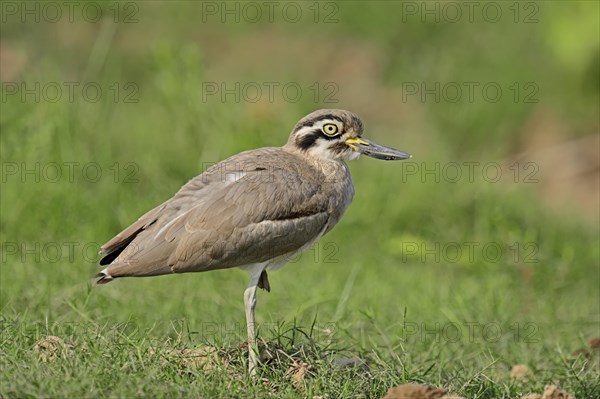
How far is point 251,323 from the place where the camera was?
559 centimetres

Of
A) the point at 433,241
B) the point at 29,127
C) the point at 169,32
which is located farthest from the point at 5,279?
the point at 169,32

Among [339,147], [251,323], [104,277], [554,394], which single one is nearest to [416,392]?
[554,394]

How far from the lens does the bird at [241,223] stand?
552 centimetres

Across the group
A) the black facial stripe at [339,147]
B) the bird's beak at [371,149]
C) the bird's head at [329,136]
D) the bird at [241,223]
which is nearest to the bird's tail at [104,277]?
the bird at [241,223]

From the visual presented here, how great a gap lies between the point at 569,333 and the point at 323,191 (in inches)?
107

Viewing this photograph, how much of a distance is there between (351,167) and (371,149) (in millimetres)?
3817

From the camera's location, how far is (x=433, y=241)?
31.0 ft

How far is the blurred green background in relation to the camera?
265 inches

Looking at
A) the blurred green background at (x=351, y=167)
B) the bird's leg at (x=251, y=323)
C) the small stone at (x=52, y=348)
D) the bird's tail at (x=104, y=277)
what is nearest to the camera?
the small stone at (x=52, y=348)

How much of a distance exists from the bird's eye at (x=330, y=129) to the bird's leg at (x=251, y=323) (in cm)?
88

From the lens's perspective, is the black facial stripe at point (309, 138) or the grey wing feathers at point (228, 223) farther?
the black facial stripe at point (309, 138)

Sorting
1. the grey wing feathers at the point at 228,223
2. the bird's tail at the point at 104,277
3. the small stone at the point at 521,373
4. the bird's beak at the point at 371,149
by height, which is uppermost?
the bird's beak at the point at 371,149

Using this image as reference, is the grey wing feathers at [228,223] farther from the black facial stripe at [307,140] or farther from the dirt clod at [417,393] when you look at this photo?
the dirt clod at [417,393]

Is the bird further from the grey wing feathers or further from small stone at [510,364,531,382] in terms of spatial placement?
small stone at [510,364,531,382]
